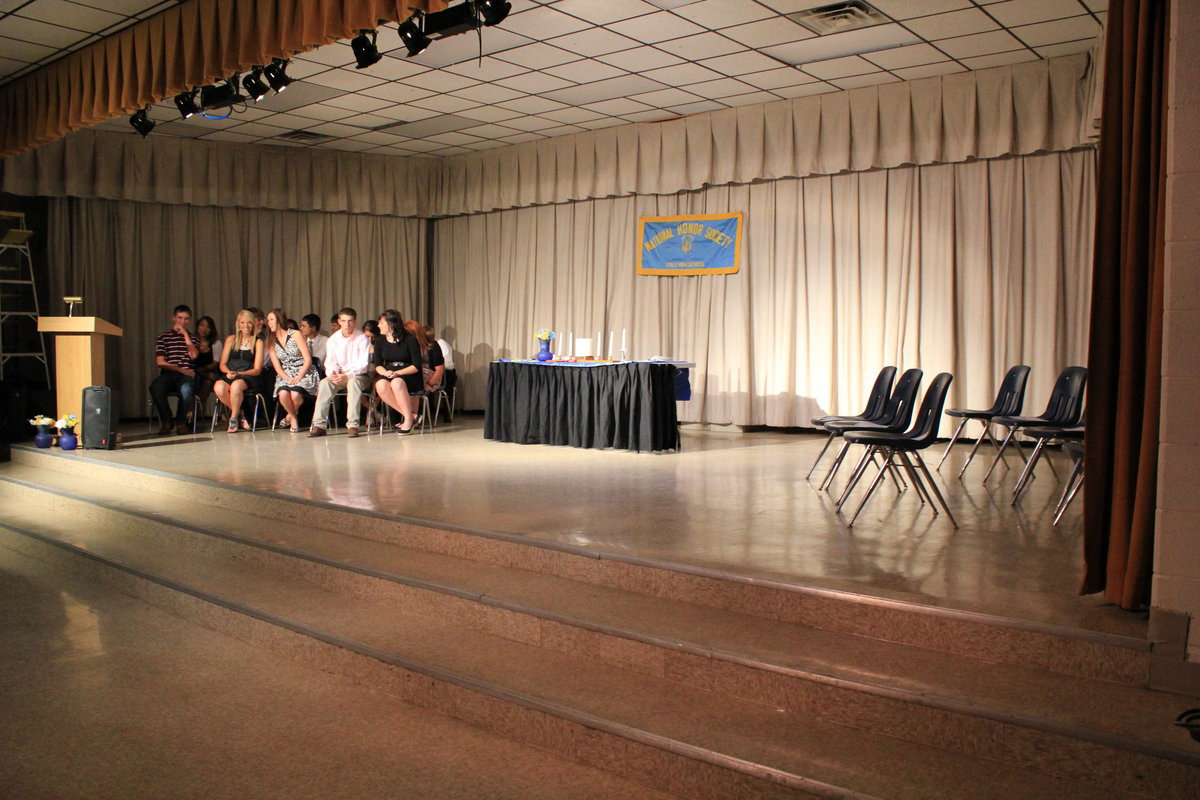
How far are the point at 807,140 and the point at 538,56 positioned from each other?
2.85 meters

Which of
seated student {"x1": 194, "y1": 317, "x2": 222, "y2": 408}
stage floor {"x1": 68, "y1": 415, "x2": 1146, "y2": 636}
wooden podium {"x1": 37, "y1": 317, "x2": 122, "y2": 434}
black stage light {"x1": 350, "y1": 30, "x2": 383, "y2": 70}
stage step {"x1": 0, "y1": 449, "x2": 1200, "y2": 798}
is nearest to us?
stage step {"x1": 0, "y1": 449, "x2": 1200, "y2": 798}

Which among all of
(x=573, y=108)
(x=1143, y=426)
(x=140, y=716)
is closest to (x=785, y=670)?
(x=1143, y=426)

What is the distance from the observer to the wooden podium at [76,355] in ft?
25.7

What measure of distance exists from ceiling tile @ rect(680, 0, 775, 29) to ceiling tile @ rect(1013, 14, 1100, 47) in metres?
1.95

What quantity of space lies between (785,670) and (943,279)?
6.39 meters

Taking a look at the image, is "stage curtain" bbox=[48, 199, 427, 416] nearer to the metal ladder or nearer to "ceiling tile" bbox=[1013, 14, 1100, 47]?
the metal ladder

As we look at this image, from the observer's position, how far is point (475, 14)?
574 cm

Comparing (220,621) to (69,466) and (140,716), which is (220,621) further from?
(69,466)

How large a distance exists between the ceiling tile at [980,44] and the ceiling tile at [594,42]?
246 centimetres

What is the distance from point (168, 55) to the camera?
6.68 meters

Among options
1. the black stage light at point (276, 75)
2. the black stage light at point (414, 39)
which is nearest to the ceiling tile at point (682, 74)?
the black stage light at point (414, 39)

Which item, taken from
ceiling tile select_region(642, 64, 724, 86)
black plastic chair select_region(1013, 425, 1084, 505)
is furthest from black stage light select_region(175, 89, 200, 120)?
black plastic chair select_region(1013, 425, 1084, 505)

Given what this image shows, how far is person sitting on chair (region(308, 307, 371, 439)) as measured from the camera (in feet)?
29.8

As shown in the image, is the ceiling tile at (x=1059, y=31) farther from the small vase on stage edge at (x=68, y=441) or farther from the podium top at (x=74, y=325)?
the small vase on stage edge at (x=68, y=441)
